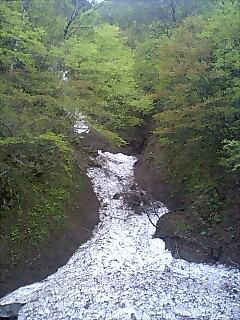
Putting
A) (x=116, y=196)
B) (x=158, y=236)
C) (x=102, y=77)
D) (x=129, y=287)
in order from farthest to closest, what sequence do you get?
(x=116, y=196), (x=102, y=77), (x=158, y=236), (x=129, y=287)

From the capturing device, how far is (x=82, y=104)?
14148mm

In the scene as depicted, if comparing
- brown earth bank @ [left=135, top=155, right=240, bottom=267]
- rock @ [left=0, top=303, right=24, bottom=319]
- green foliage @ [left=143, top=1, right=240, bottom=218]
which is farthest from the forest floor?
green foliage @ [left=143, top=1, right=240, bottom=218]

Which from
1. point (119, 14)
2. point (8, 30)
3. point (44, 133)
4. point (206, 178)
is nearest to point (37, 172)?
point (44, 133)

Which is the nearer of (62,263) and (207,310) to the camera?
(207,310)

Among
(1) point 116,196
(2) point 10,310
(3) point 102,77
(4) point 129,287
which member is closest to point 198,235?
(4) point 129,287

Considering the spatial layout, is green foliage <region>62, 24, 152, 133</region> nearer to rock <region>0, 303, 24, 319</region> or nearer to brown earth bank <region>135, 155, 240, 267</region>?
brown earth bank <region>135, 155, 240, 267</region>

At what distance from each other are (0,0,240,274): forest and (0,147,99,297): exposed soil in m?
0.30

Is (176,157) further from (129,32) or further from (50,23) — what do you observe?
(129,32)

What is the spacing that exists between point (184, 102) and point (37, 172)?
5938 millimetres

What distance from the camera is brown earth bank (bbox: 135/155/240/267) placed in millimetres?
11977

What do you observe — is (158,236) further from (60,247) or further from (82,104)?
(82,104)

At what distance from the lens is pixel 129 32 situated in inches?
1340

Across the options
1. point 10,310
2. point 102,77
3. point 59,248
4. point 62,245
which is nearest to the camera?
point 10,310

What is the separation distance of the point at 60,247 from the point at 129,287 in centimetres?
321
